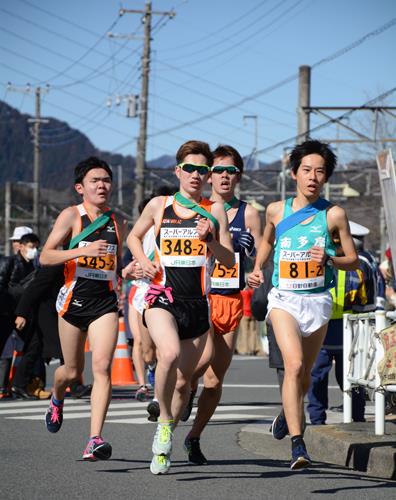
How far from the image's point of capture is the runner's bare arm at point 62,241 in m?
8.58

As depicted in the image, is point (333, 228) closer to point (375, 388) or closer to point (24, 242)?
point (375, 388)

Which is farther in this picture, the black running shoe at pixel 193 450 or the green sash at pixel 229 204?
the green sash at pixel 229 204

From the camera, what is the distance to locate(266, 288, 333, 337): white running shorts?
27.8 ft

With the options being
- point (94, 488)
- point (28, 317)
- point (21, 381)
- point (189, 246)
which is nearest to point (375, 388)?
point (189, 246)

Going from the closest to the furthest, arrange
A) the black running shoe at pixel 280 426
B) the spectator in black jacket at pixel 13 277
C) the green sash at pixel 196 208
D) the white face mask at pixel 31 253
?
the green sash at pixel 196 208
the black running shoe at pixel 280 426
the spectator in black jacket at pixel 13 277
the white face mask at pixel 31 253

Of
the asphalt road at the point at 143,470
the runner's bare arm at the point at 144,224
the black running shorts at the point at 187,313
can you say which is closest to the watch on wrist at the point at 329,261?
the black running shorts at the point at 187,313

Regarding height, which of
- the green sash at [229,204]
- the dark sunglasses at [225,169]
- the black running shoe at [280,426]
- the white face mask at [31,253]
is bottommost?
the black running shoe at [280,426]

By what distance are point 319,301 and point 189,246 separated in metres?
1.03

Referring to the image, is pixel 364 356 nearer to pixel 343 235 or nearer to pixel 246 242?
pixel 246 242

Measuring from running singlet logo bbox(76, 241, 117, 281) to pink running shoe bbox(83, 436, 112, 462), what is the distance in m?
1.24

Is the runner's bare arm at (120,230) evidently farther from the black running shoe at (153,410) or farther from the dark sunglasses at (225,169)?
the black running shoe at (153,410)

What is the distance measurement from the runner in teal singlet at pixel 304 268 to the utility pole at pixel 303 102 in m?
25.1

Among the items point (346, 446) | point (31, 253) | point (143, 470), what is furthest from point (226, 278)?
point (31, 253)

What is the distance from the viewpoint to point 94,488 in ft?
24.8
